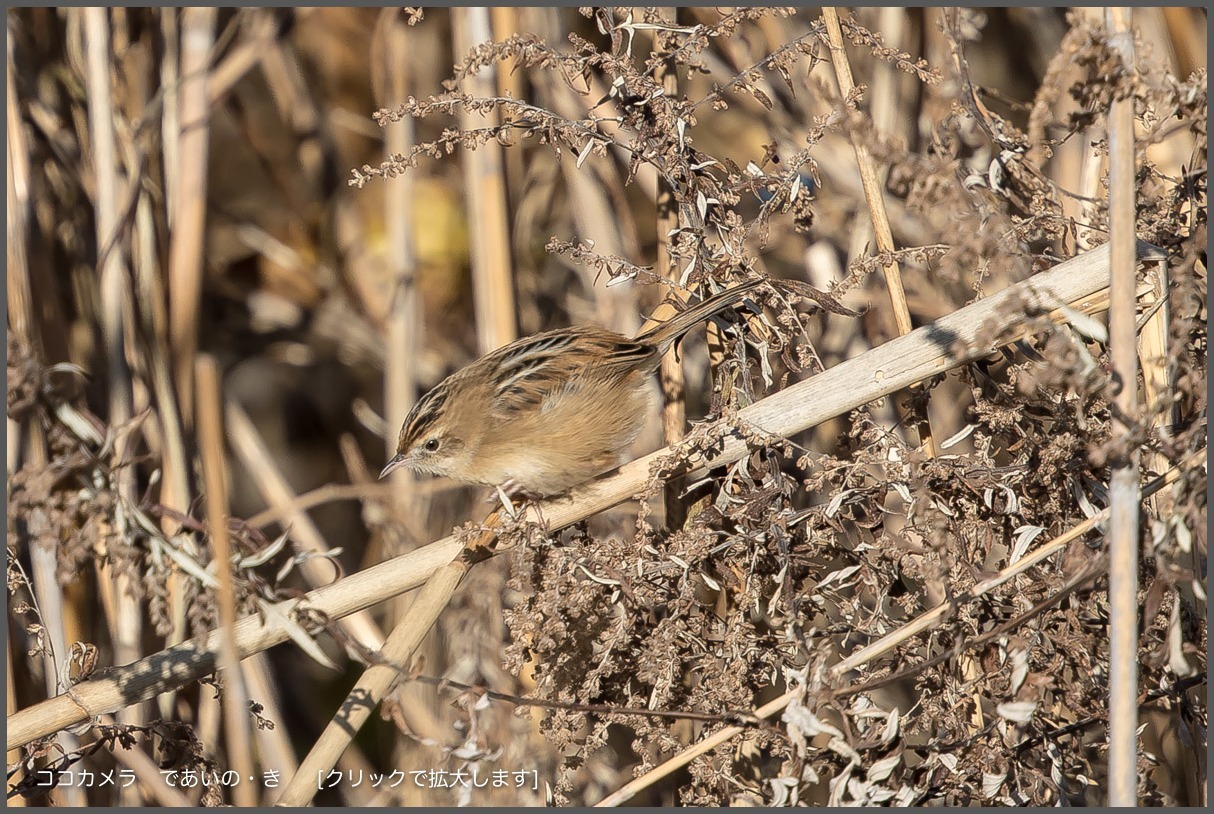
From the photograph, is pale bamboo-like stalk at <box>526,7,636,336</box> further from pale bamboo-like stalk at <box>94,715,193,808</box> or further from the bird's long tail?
pale bamboo-like stalk at <box>94,715,193,808</box>

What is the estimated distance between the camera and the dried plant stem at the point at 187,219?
310 centimetres

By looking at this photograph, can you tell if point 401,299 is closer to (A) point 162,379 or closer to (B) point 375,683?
(A) point 162,379

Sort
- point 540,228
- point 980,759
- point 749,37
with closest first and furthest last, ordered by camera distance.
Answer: point 980,759, point 749,37, point 540,228

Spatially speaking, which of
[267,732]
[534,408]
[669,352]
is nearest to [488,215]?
[534,408]

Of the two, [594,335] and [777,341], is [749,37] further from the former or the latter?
[777,341]

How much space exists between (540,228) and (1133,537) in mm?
2987

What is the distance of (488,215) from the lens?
10.2 ft

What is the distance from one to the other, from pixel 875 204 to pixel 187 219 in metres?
2.02

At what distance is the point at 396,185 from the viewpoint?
3.83m

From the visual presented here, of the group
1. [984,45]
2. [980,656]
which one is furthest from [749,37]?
[980,656]

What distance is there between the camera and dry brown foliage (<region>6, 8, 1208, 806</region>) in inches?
79.1

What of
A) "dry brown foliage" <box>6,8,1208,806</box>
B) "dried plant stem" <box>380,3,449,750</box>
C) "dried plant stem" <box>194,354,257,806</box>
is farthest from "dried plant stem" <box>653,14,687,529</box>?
"dried plant stem" <box>380,3,449,750</box>

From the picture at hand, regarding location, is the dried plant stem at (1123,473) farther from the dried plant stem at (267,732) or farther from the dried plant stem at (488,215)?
the dried plant stem at (267,732)

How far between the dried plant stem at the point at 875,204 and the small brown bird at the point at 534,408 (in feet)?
2.41
